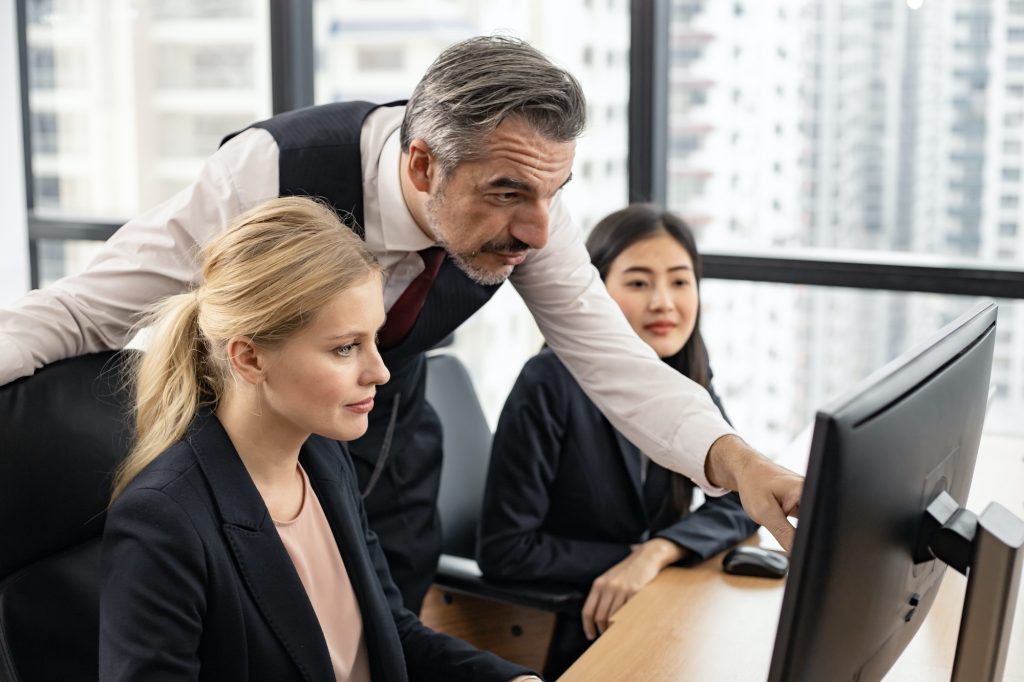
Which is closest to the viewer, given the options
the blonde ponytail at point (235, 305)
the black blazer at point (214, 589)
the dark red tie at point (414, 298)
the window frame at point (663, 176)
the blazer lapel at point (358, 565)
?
the black blazer at point (214, 589)

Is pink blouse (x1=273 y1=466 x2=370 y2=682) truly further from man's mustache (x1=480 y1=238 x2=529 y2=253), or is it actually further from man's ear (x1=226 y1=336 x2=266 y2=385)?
man's mustache (x1=480 y1=238 x2=529 y2=253)

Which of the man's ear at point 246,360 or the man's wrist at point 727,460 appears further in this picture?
the man's wrist at point 727,460

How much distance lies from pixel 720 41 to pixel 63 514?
215 centimetres

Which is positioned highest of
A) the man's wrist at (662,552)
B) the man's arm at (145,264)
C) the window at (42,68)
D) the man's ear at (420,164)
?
the window at (42,68)

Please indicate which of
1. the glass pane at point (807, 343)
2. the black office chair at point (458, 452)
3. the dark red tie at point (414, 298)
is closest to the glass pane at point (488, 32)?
the glass pane at point (807, 343)

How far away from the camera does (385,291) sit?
63.5 inches

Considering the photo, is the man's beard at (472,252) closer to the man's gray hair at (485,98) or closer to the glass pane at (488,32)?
the man's gray hair at (485,98)

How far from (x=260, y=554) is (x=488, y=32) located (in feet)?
7.15

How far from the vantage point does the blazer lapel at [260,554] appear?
3.82 feet

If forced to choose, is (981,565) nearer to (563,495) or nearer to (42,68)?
(563,495)

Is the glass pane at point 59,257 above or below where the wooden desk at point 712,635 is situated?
above

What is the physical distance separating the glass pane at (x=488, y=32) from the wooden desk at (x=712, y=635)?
148 cm

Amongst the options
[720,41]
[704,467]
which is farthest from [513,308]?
[704,467]

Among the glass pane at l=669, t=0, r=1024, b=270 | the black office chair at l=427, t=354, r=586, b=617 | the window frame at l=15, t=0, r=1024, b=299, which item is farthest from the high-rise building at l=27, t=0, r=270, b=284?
the black office chair at l=427, t=354, r=586, b=617
